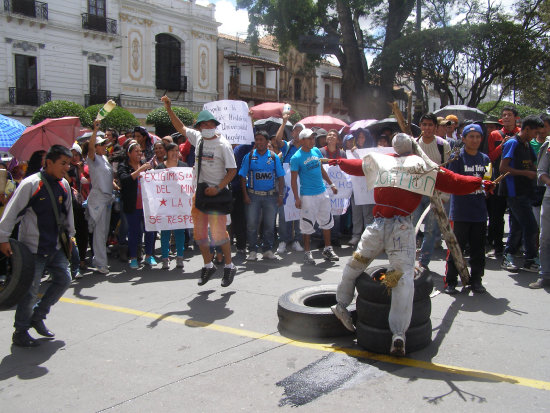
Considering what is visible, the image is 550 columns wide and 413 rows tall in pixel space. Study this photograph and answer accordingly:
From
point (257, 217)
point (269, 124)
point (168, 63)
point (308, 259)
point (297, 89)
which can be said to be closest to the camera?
point (308, 259)

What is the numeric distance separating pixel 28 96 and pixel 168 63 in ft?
34.9

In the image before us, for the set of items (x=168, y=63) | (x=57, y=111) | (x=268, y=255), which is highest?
(x=168, y=63)

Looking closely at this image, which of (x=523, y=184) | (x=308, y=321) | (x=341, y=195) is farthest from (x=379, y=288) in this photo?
(x=341, y=195)

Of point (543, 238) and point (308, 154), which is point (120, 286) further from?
point (543, 238)

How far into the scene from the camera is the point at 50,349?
465 cm

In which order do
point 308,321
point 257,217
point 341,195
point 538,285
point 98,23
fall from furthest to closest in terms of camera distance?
1. point 98,23
2. point 341,195
3. point 257,217
4. point 538,285
5. point 308,321

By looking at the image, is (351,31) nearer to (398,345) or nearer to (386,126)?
(386,126)

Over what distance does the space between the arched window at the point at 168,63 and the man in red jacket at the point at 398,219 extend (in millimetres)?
33197

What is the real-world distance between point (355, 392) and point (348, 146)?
20.8ft

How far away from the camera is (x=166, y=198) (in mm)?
8070

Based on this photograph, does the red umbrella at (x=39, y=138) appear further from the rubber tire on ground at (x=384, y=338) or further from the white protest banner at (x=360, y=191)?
the rubber tire on ground at (x=384, y=338)

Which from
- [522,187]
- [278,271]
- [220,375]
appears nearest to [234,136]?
[278,271]

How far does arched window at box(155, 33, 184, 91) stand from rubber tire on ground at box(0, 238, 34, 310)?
1284 inches

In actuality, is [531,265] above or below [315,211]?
below
